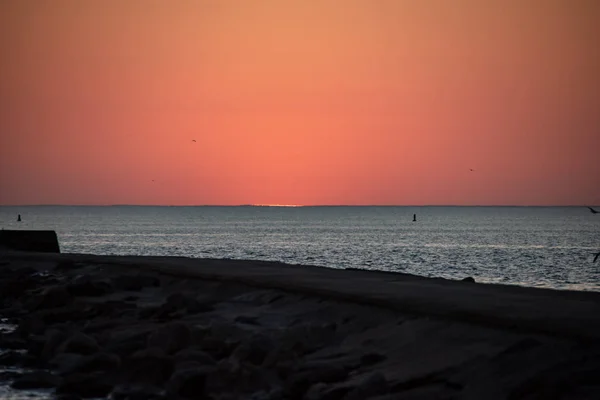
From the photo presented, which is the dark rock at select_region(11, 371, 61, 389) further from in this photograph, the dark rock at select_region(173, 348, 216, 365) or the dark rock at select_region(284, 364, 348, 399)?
the dark rock at select_region(284, 364, 348, 399)

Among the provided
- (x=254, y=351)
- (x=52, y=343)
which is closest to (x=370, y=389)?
(x=254, y=351)

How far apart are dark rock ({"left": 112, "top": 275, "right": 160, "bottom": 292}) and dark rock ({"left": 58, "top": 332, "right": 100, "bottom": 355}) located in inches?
215

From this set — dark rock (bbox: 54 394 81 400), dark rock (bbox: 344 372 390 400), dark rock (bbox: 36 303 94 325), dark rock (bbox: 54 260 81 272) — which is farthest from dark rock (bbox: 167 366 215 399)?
dark rock (bbox: 54 260 81 272)

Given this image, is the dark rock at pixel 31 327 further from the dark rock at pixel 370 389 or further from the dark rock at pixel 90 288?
the dark rock at pixel 370 389

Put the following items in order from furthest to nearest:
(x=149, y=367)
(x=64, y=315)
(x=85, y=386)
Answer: (x=64, y=315)
(x=149, y=367)
(x=85, y=386)

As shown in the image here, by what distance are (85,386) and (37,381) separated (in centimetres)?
74

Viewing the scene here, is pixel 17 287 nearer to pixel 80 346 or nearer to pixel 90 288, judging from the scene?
pixel 90 288

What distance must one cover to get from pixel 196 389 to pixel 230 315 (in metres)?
4.09

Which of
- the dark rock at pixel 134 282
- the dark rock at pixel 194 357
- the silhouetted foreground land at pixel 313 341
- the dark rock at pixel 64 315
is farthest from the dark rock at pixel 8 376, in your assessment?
the dark rock at pixel 134 282

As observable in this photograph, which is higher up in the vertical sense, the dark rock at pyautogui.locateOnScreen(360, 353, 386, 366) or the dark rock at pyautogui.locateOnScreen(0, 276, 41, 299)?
the dark rock at pyautogui.locateOnScreen(360, 353, 386, 366)

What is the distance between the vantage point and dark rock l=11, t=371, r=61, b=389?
10562mm

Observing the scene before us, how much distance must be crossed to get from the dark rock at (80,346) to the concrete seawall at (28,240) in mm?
19827

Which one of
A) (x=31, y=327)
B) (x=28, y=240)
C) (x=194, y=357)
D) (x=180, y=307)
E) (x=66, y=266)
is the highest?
(x=28, y=240)

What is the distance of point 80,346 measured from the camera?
11977 mm
